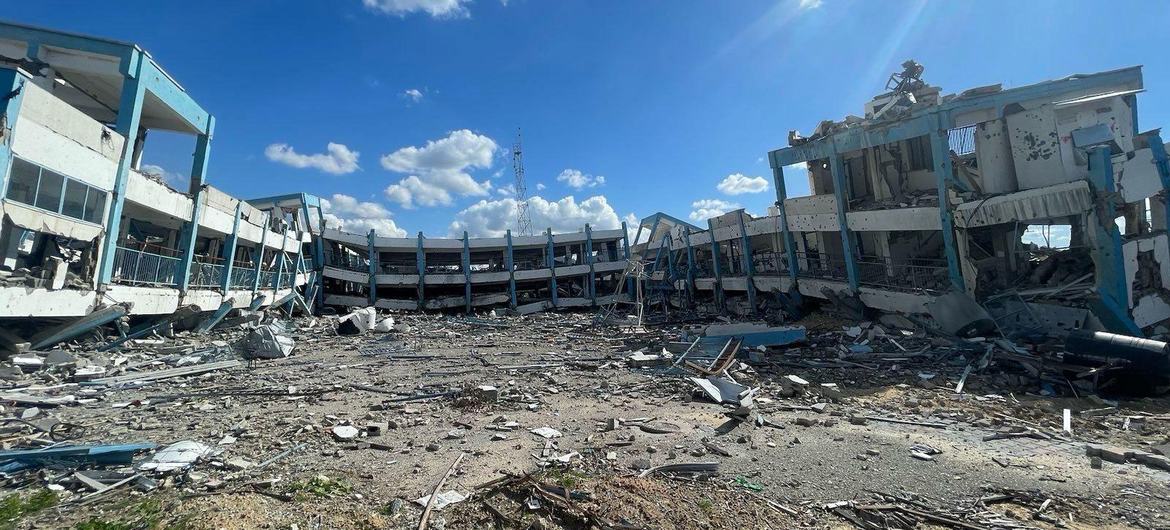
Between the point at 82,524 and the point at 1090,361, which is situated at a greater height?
the point at 1090,361

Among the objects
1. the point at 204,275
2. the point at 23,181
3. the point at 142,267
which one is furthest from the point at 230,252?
the point at 23,181

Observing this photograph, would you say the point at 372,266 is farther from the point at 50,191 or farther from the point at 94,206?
the point at 50,191

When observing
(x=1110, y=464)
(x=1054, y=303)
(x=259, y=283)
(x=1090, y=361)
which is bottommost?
(x=1110, y=464)

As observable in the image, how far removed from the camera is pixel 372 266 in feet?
105

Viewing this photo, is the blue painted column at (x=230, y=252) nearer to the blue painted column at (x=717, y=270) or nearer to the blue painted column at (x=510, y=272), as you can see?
the blue painted column at (x=510, y=272)

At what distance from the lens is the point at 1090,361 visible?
7629mm

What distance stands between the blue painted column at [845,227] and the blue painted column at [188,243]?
19947 millimetres

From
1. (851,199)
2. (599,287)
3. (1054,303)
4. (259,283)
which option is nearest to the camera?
(1054,303)

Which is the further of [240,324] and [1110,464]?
[240,324]

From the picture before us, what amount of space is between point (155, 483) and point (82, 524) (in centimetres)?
64

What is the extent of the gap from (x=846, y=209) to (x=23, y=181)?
19.8 metres

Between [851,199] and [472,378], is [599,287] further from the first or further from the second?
[472,378]

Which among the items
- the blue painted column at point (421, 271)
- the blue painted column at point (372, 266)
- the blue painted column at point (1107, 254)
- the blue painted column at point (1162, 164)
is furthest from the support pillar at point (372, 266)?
the blue painted column at point (1162, 164)

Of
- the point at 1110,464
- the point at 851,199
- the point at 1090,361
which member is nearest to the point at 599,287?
the point at 851,199
